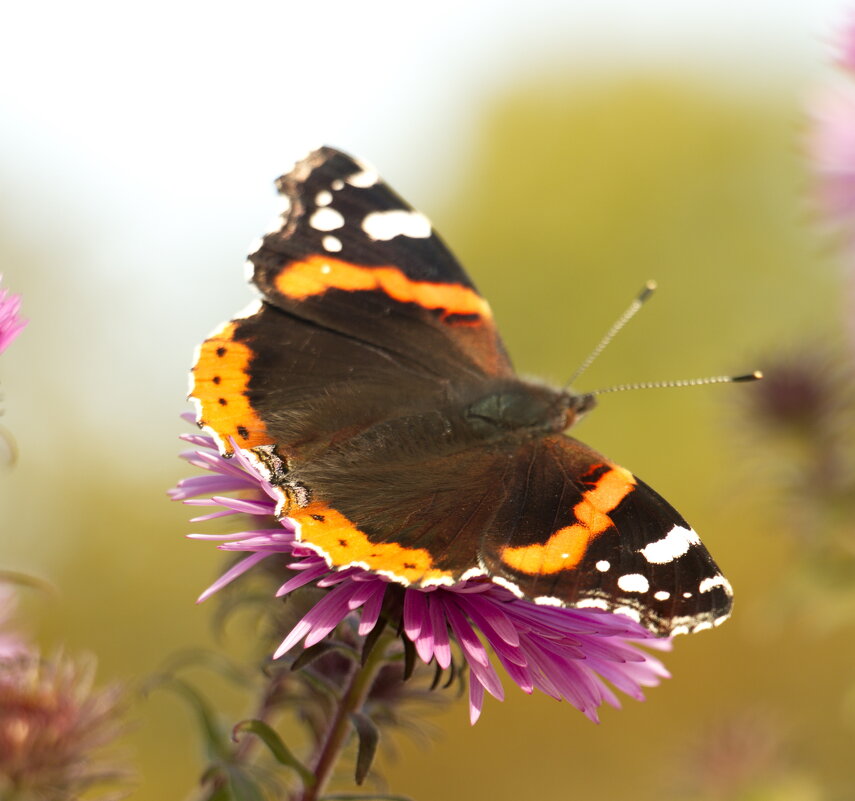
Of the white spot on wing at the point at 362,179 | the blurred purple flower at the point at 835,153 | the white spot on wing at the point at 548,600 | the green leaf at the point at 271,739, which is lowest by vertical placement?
the green leaf at the point at 271,739

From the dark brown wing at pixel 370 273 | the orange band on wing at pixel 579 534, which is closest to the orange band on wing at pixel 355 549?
the orange band on wing at pixel 579 534

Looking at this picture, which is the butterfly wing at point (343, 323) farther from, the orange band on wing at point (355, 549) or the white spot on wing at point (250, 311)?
the orange band on wing at point (355, 549)

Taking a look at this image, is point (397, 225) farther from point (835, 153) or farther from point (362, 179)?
point (835, 153)

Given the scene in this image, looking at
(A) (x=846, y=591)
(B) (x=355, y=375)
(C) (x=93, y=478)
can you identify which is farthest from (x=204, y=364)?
(C) (x=93, y=478)

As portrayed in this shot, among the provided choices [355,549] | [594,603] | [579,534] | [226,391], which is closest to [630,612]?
[594,603]

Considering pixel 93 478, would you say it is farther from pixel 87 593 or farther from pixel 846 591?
pixel 846 591

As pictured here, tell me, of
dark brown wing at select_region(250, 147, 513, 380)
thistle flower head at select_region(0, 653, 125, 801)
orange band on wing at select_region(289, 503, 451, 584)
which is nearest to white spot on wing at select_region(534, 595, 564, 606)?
orange band on wing at select_region(289, 503, 451, 584)
